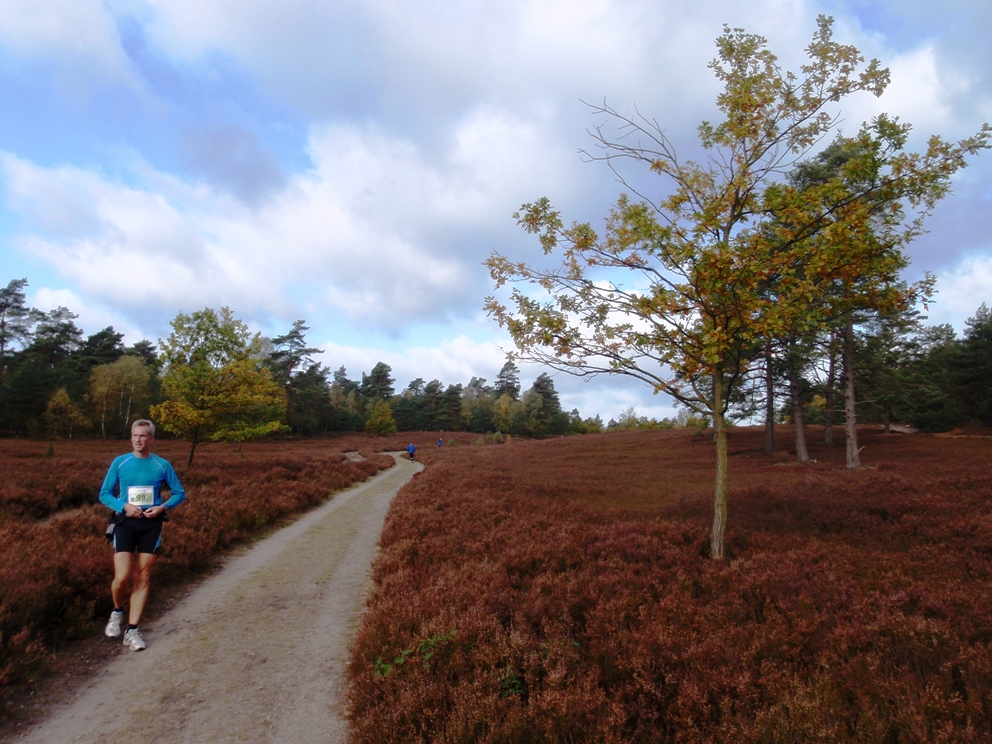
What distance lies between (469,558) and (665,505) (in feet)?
28.0

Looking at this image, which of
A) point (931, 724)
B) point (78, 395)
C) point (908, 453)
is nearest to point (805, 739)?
point (931, 724)

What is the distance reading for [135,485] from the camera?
5.79m

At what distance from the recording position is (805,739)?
3652mm

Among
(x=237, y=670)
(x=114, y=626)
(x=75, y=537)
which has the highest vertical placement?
(x=75, y=537)

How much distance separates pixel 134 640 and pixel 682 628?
6.28 m

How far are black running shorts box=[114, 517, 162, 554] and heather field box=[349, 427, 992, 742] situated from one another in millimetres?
2731

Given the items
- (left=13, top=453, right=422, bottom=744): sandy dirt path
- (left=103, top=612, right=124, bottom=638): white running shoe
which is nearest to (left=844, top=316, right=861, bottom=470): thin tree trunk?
(left=13, top=453, right=422, bottom=744): sandy dirt path

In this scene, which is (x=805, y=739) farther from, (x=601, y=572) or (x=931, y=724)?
(x=601, y=572)

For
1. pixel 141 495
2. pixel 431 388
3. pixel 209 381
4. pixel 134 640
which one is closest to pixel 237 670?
pixel 134 640

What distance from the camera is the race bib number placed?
573 cm

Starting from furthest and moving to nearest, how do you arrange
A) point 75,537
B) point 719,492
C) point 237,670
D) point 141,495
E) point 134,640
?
point 719,492 → point 75,537 → point 141,495 → point 134,640 → point 237,670

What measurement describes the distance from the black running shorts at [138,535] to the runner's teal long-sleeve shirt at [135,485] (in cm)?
18

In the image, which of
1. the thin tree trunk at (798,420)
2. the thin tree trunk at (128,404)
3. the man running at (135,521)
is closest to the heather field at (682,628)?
the man running at (135,521)

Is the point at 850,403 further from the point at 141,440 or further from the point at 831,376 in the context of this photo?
the point at 141,440
